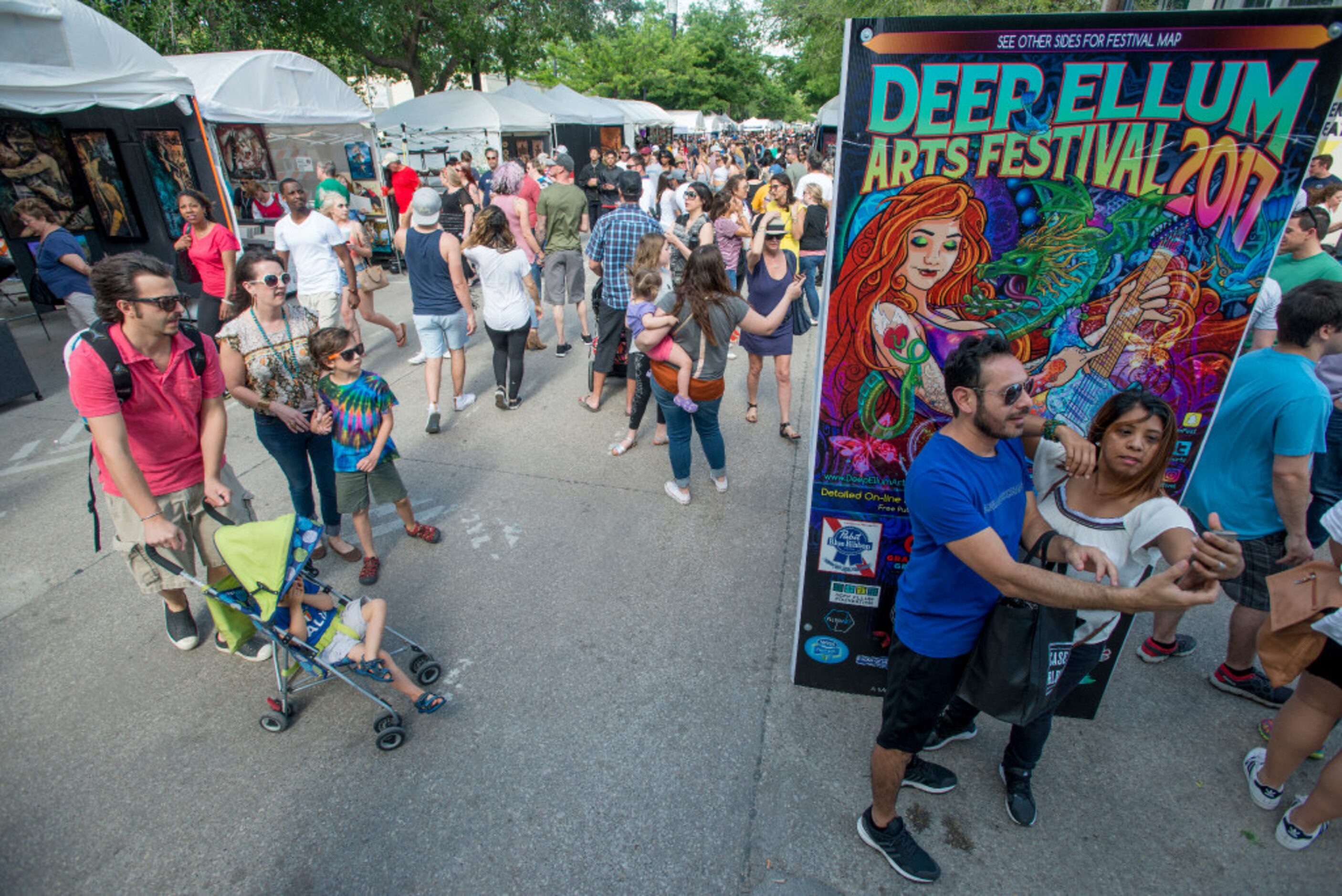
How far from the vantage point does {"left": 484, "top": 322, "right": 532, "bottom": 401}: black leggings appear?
605 cm

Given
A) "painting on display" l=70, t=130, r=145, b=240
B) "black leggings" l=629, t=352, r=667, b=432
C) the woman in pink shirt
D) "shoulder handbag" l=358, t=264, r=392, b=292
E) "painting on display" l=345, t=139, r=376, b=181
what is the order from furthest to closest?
"painting on display" l=345, t=139, r=376, b=181, "painting on display" l=70, t=130, r=145, b=240, "shoulder handbag" l=358, t=264, r=392, b=292, the woman in pink shirt, "black leggings" l=629, t=352, r=667, b=432

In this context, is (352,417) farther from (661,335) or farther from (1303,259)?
(1303,259)

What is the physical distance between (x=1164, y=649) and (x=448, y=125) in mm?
15680

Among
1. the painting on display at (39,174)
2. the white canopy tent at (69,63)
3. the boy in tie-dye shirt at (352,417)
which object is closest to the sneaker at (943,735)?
the boy in tie-dye shirt at (352,417)

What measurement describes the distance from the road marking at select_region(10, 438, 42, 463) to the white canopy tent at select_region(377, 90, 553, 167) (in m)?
11.2

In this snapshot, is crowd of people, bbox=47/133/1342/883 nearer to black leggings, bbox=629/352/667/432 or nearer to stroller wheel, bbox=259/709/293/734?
black leggings, bbox=629/352/667/432

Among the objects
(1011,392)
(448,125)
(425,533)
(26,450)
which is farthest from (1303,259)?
(448,125)

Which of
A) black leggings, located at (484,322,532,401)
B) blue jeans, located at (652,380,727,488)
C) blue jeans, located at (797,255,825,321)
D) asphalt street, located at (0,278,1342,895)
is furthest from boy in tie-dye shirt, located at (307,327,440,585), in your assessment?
blue jeans, located at (797,255,825,321)

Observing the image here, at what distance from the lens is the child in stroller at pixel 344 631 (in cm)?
292

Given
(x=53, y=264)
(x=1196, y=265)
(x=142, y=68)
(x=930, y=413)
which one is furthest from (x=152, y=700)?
(x=142, y=68)

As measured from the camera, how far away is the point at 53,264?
6.47m

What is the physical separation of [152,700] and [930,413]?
12.4ft

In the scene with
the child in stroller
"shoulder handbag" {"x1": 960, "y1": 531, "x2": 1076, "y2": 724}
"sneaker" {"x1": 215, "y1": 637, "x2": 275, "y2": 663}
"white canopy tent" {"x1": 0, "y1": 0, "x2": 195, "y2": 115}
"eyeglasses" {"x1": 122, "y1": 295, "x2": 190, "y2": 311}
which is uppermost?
"white canopy tent" {"x1": 0, "y1": 0, "x2": 195, "y2": 115}

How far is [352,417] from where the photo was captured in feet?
12.5
